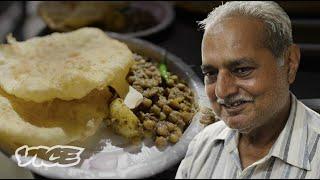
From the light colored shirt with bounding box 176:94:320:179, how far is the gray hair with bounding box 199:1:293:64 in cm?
17

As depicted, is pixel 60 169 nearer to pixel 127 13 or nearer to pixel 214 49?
pixel 214 49

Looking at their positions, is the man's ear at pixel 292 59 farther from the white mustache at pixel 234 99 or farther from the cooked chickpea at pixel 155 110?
the cooked chickpea at pixel 155 110

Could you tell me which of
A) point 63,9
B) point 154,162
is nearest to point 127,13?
point 63,9

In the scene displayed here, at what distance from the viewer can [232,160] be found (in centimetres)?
124

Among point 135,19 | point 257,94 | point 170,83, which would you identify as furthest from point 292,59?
point 135,19

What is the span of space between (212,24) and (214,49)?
0.06 metres

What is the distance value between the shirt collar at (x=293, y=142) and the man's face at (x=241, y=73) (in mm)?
59

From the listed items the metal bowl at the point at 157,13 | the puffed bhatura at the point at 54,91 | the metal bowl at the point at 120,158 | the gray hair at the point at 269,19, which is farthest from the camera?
the metal bowl at the point at 157,13

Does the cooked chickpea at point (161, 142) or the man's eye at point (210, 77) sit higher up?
the man's eye at point (210, 77)

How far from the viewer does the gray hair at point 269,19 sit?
44.6 inches

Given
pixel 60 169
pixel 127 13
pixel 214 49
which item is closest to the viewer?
pixel 214 49

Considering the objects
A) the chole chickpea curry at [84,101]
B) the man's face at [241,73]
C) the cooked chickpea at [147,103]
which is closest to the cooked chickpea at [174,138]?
the chole chickpea curry at [84,101]

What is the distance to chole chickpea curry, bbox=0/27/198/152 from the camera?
1.40 m

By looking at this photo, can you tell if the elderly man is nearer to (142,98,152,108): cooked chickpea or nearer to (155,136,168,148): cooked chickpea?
(155,136,168,148): cooked chickpea
